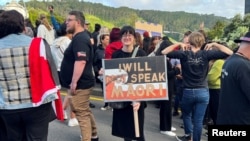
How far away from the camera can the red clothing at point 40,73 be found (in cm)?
368

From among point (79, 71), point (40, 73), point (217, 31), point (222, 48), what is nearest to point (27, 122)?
point (40, 73)

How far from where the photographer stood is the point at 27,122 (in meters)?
3.76

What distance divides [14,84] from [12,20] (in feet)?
1.97

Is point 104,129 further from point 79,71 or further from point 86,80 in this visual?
point 79,71

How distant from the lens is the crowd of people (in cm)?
366

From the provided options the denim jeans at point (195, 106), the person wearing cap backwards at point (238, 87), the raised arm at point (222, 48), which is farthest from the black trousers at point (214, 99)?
the person wearing cap backwards at point (238, 87)

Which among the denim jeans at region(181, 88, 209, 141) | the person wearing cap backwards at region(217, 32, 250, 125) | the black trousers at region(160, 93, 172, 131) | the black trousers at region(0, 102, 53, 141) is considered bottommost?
the black trousers at region(160, 93, 172, 131)

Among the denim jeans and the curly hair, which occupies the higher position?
the curly hair

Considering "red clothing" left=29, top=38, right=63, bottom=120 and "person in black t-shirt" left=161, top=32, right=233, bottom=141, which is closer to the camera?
"red clothing" left=29, top=38, right=63, bottom=120

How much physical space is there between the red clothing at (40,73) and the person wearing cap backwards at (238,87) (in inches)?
64.7

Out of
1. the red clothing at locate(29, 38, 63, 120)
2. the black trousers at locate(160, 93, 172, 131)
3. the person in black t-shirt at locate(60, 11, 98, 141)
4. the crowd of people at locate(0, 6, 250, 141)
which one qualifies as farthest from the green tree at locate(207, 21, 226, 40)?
the red clothing at locate(29, 38, 63, 120)

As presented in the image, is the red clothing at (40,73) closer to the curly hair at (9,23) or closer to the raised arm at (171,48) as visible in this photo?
the curly hair at (9,23)

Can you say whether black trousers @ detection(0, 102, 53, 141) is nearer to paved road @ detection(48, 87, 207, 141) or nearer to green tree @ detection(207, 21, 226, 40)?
paved road @ detection(48, 87, 207, 141)

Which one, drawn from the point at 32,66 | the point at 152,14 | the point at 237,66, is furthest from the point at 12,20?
→ the point at 152,14
